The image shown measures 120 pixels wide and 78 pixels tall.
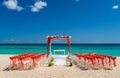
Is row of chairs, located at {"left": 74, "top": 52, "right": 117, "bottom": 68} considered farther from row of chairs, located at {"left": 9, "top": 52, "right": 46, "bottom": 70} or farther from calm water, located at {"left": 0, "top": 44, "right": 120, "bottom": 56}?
calm water, located at {"left": 0, "top": 44, "right": 120, "bottom": 56}

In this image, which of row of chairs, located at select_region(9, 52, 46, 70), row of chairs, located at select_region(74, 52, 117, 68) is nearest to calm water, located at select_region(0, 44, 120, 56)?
row of chairs, located at select_region(74, 52, 117, 68)

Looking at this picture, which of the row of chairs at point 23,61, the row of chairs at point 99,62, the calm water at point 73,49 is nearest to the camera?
the row of chairs at point 23,61

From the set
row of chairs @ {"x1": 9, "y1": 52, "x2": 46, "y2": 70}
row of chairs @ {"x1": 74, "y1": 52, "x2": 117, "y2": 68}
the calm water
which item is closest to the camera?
row of chairs @ {"x1": 9, "y1": 52, "x2": 46, "y2": 70}

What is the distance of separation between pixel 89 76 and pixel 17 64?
5.27 metres

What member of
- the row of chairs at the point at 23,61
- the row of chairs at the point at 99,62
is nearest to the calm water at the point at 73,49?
the row of chairs at the point at 99,62

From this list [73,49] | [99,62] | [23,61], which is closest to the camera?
[23,61]

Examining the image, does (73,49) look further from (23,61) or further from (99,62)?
(23,61)

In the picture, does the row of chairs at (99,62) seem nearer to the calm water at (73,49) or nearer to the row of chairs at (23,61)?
the row of chairs at (23,61)

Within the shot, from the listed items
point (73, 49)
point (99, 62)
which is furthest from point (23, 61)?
point (73, 49)

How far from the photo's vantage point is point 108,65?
12.4 m

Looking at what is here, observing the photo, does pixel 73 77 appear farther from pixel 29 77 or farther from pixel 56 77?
pixel 29 77

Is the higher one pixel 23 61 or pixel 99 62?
pixel 23 61

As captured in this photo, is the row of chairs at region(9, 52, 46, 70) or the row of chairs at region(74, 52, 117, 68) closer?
the row of chairs at region(9, 52, 46, 70)

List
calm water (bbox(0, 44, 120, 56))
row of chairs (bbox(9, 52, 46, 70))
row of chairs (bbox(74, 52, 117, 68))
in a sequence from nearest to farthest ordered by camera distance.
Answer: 1. row of chairs (bbox(9, 52, 46, 70))
2. row of chairs (bbox(74, 52, 117, 68))
3. calm water (bbox(0, 44, 120, 56))
